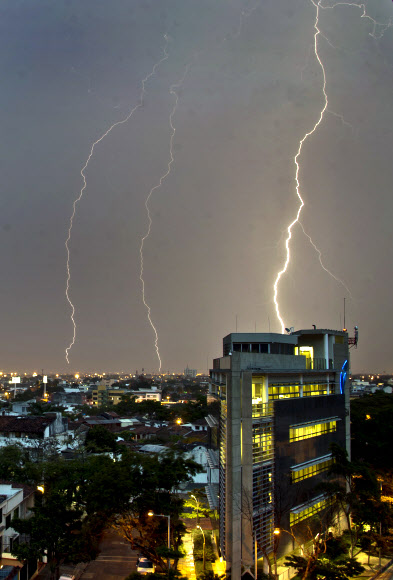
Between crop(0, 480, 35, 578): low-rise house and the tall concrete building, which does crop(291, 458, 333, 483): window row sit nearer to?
the tall concrete building

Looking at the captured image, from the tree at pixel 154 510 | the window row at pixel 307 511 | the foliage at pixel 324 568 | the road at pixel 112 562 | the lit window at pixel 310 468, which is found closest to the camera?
the foliage at pixel 324 568

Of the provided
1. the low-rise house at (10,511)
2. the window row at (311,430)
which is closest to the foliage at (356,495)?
the window row at (311,430)

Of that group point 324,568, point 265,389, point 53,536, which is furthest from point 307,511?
point 53,536

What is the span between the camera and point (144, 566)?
16.9 metres

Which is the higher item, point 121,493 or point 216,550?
point 121,493

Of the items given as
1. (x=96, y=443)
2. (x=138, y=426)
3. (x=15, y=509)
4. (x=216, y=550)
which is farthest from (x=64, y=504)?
(x=138, y=426)

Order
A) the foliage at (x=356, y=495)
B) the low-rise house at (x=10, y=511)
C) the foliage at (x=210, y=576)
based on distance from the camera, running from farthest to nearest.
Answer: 1. the foliage at (x=356, y=495)
2. the low-rise house at (x=10, y=511)
3. the foliage at (x=210, y=576)

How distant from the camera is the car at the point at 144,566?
1661cm

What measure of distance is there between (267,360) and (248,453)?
3290mm

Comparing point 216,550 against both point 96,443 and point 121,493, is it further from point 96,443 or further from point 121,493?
point 96,443

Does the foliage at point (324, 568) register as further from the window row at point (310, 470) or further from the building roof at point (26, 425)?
the building roof at point (26, 425)

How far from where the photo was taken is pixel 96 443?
3512 centimetres

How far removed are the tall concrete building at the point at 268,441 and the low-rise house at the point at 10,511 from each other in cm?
705

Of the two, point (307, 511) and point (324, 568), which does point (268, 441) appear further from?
point (307, 511)
